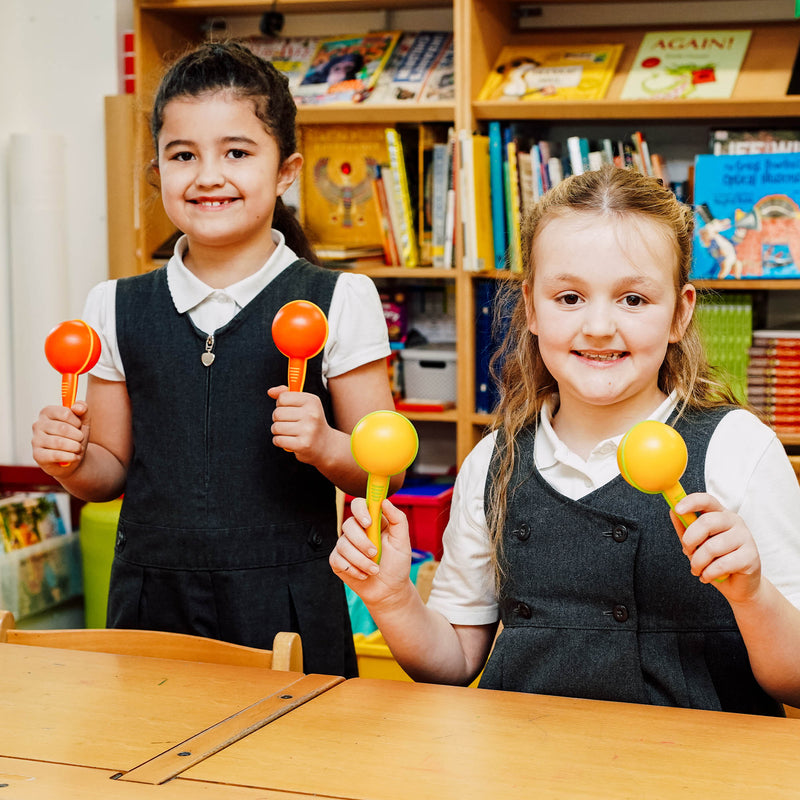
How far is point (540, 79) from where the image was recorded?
9.40 ft

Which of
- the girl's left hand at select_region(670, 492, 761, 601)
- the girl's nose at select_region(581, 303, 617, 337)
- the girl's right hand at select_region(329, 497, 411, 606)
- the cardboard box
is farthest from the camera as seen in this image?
the cardboard box

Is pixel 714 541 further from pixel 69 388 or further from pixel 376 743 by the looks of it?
pixel 69 388

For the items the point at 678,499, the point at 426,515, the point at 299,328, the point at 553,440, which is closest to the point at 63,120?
the point at 426,515

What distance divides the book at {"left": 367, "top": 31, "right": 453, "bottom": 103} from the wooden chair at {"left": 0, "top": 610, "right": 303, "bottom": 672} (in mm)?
2011

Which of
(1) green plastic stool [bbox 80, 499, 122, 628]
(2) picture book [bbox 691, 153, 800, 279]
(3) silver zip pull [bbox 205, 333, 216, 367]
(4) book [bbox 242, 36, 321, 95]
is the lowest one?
(1) green plastic stool [bbox 80, 499, 122, 628]

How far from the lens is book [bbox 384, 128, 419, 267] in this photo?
291 centimetres

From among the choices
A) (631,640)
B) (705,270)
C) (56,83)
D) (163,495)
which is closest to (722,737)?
(631,640)

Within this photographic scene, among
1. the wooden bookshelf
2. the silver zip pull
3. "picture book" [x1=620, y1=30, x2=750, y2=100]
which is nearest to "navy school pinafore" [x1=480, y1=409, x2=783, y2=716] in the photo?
the silver zip pull

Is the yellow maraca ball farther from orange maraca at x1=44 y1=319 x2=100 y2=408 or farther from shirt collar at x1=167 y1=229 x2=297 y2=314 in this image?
shirt collar at x1=167 y1=229 x2=297 y2=314

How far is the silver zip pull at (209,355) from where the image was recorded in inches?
58.7

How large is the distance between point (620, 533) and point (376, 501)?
1.03 ft

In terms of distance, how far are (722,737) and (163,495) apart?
830 millimetres

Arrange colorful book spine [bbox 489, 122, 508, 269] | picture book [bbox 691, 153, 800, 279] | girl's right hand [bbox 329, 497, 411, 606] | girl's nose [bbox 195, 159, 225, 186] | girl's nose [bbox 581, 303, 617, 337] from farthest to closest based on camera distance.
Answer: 1. colorful book spine [bbox 489, 122, 508, 269]
2. picture book [bbox 691, 153, 800, 279]
3. girl's nose [bbox 195, 159, 225, 186]
4. girl's nose [bbox 581, 303, 617, 337]
5. girl's right hand [bbox 329, 497, 411, 606]

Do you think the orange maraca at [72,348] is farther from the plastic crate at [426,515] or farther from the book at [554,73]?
the book at [554,73]
